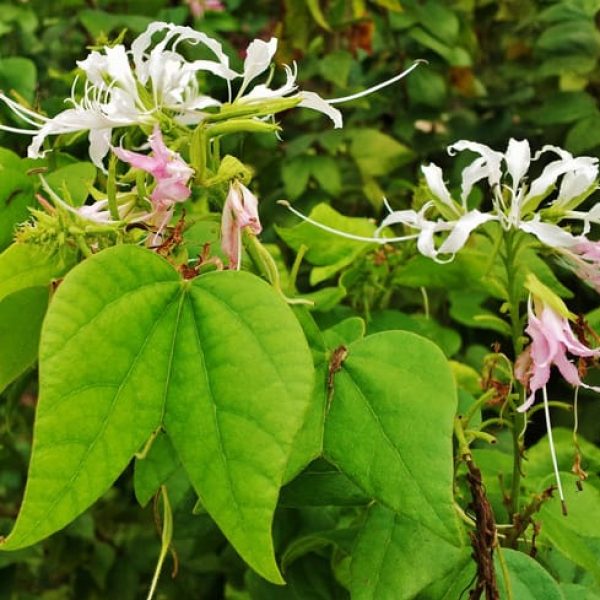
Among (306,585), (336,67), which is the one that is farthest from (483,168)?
(336,67)

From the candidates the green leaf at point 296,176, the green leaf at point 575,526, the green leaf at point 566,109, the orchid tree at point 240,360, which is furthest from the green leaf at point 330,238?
the green leaf at point 566,109

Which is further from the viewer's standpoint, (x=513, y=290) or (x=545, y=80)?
(x=545, y=80)

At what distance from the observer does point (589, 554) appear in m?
0.56

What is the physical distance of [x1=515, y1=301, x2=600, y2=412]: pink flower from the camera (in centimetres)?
48

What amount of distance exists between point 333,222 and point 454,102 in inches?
35.9

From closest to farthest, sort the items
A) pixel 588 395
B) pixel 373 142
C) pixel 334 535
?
pixel 334 535 → pixel 588 395 → pixel 373 142

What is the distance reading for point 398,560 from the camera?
0.50 metres

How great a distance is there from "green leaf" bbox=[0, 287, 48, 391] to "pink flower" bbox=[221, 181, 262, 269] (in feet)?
0.38

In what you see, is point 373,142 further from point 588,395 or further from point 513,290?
point 513,290

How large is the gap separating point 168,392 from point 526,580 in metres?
0.22

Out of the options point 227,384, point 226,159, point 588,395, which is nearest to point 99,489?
point 227,384

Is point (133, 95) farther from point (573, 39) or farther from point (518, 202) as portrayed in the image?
point (573, 39)

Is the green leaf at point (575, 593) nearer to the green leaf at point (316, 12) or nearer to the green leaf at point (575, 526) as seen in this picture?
the green leaf at point (575, 526)

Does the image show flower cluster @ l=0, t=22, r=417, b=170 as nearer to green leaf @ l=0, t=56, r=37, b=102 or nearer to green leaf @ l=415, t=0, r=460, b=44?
green leaf @ l=0, t=56, r=37, b=102
